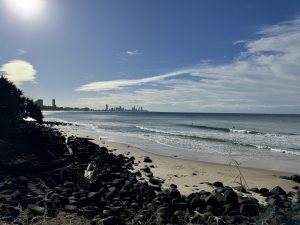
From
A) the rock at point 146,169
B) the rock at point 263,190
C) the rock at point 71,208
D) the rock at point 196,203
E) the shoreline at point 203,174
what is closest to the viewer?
the rock at point 71,208

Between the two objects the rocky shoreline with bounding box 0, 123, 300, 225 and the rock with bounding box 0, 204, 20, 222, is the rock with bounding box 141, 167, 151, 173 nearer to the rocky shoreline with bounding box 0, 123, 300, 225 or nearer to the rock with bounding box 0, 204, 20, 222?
the rocky shoreline with bounding box 0, 123, 300, 225

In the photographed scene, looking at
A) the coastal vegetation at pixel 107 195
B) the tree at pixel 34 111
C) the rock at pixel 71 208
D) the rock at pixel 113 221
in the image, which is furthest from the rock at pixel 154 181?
the tree at pixel 34 111

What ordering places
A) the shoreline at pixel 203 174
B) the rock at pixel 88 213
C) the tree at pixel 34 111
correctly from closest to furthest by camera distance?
the rock at pixel 88 213, the shoreline at pixel 203 174, the tree at pixel 34 111

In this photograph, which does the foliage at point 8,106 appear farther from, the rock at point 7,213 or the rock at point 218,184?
the rock at point 7,213

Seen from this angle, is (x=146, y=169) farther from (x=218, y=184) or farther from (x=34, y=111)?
(x=34, y=111)

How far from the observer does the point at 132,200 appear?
10.5m

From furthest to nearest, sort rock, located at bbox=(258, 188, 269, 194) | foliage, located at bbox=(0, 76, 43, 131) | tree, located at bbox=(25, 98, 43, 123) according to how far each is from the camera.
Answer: tree, located at bbox=(25, 98, 43, 123) < foliage, located at bbox=(0, 76, 43, 131) < rock, located at bbox=(258, 188, 269, 194)

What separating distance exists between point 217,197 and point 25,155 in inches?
296

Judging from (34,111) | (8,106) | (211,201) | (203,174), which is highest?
(8,106)

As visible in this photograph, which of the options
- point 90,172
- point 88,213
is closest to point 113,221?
point 88,213

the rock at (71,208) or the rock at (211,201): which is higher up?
the rock at (211,201)

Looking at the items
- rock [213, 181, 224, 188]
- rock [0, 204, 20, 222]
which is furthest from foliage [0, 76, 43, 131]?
rock [0, 204, 20, 222]

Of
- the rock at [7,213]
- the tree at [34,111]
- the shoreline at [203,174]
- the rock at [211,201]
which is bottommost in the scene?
the shoreline at [203,174]

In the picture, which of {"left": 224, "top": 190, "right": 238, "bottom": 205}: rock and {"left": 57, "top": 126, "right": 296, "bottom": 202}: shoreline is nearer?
{"left": 224, "top": 190, "right": 238, "bottom": 205}: rock
